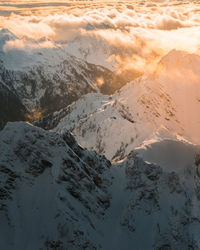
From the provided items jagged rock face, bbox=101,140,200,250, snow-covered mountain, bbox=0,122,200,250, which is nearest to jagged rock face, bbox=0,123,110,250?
snow-covered mountain, bbox=0,122,200,250

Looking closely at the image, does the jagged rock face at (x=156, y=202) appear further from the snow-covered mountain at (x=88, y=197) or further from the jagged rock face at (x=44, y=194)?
the jagged rock face at (x=44, y=194)

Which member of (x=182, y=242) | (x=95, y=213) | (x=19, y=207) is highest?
(x=19, y=207)

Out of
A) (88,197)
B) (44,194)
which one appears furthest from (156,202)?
(44,194)

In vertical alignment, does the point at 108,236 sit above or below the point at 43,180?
below

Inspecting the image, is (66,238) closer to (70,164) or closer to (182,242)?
(70,164)

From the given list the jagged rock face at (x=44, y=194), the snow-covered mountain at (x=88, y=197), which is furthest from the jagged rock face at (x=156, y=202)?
the jagged rock face at (x=44, y=194)

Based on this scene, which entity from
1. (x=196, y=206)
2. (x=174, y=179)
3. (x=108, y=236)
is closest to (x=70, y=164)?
(x=108, y=236)

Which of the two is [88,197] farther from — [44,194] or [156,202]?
[156,202]
